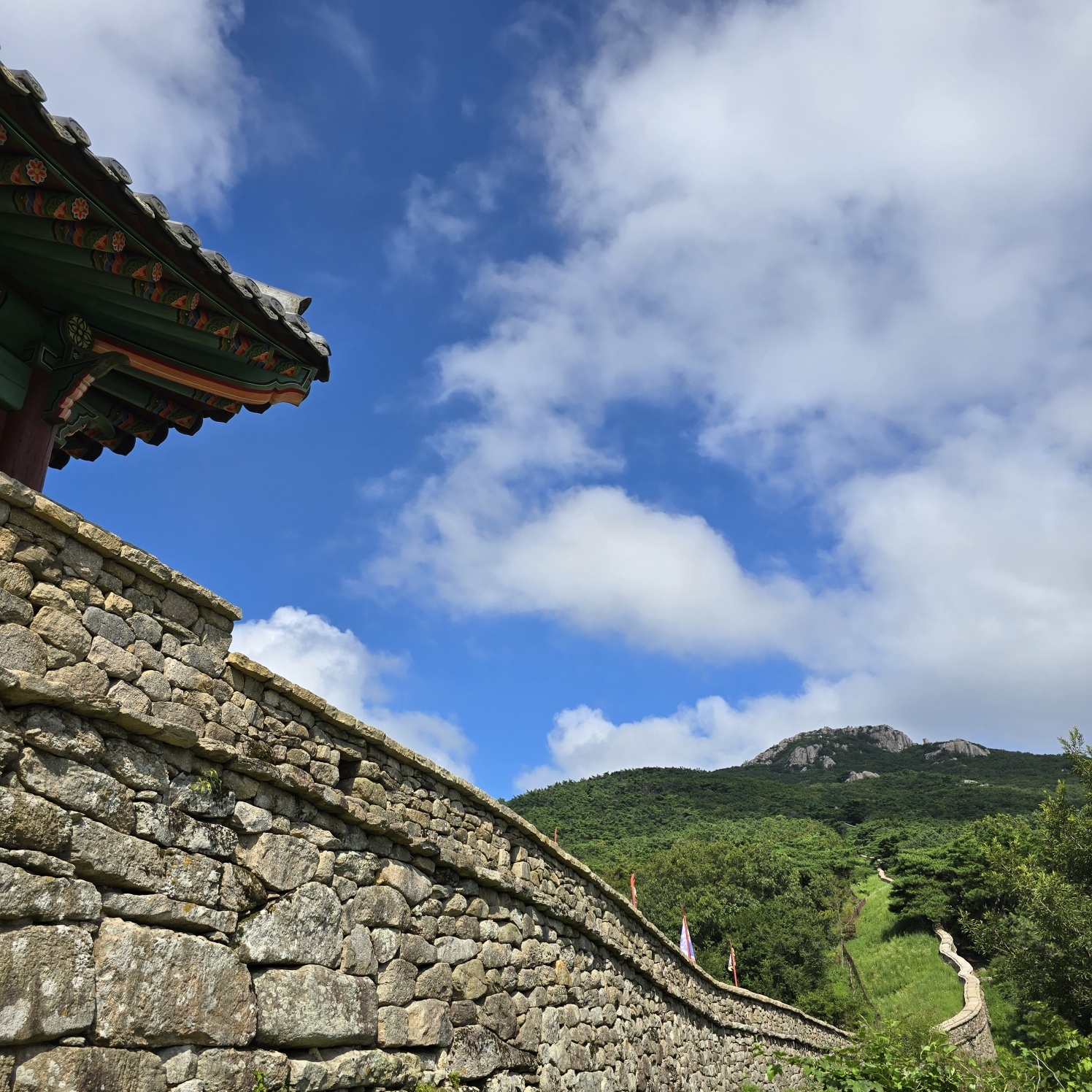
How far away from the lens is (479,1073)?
18.6 feet

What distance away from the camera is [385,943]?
508 cm

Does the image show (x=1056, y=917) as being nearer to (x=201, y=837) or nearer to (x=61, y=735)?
(x=201, y=837)

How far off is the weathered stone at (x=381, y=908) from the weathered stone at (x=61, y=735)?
2.08 metres

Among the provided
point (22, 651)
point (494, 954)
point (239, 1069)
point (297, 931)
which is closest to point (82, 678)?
point (22, 651)

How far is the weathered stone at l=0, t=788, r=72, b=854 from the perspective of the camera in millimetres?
3117

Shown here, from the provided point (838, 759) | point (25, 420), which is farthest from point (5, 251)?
point (838, 759)

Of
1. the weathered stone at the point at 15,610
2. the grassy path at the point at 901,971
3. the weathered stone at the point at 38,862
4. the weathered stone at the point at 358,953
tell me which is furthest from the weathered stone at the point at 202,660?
the grassy path at the point at 901,971

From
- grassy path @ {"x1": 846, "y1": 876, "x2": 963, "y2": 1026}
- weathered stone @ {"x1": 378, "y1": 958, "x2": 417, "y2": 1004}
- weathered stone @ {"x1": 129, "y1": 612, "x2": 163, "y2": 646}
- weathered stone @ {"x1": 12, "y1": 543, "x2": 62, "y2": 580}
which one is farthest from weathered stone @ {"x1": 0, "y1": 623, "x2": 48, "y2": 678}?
grassy path @ {"x1": 846, "y1": 876, "x2": 963, "y2": 1026}

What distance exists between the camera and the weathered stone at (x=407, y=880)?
5.27 metres

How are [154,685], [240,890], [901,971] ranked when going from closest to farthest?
1. [154,685]
2. [240,890]
3. [901,971]

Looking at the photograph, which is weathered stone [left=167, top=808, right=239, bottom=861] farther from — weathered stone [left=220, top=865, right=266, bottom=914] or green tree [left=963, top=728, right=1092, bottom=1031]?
green tree [left=963, top=728, right=1092, bottom=1031]

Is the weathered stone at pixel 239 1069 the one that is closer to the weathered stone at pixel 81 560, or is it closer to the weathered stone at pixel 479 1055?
the weathered stone at pixel 479 1055

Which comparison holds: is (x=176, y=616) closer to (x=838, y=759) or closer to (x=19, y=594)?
(x=19, y=594)

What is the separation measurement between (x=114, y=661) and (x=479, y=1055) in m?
4.03
